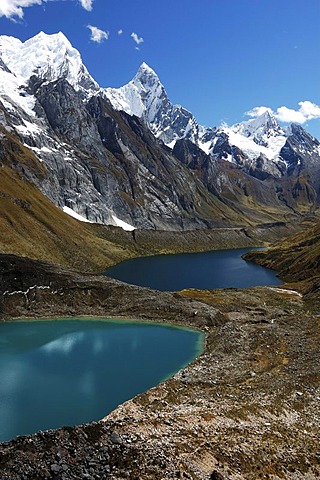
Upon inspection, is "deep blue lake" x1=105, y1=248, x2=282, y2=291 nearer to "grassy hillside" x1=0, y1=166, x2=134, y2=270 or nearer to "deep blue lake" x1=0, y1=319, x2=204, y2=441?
"grassy hillside" x1=0, y1=166, x2=134, y2=270

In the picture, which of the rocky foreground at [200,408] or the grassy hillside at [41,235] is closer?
the rocky foreground at [200,408]

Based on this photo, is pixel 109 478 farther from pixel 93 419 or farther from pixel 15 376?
pixel 15 376

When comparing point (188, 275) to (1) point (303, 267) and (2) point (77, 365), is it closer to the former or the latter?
(1) point (303, 267)

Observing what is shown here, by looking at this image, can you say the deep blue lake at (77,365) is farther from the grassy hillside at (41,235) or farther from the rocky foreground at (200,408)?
the grassy hillside at (41,235)

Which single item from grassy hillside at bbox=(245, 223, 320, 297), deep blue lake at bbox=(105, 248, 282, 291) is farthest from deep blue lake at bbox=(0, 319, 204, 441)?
grassy hillside at bbox=(245, 223, 320, 297)

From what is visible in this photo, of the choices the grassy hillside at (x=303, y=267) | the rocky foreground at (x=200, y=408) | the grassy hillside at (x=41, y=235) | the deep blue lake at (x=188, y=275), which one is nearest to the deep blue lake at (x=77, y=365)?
the rocky foreground at (x=200, y=408)
